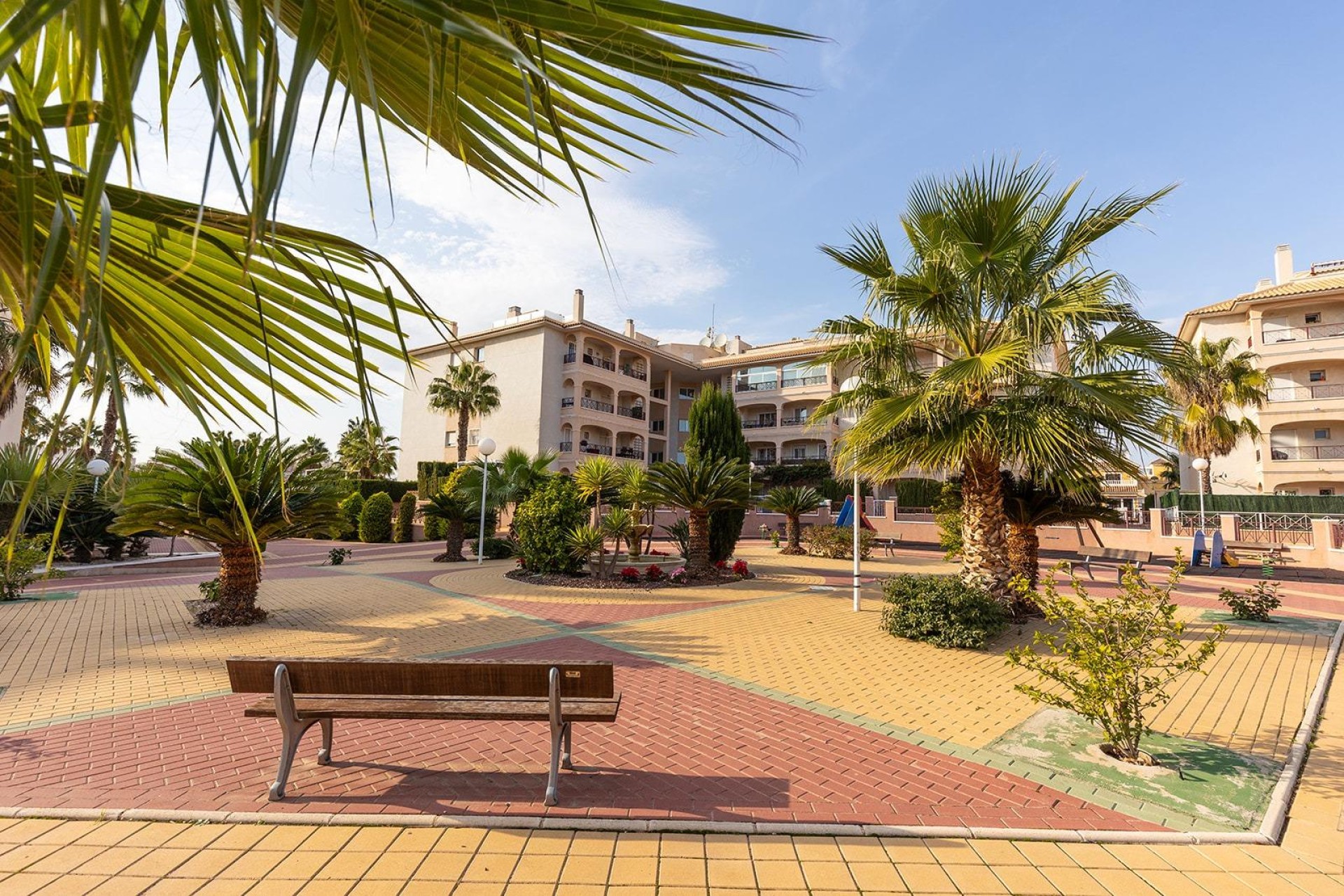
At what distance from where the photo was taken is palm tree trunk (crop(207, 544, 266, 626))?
8719 millimetres

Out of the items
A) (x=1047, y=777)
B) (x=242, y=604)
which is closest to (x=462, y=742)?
(x=1047, y=777)

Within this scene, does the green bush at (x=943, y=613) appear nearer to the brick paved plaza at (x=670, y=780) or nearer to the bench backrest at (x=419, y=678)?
the brick paved plaza at (x=670, y=780)

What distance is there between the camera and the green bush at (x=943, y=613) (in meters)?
7.96

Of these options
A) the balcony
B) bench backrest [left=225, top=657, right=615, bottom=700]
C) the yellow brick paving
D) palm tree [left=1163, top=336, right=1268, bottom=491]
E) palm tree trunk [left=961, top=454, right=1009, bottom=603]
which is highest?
the balcony

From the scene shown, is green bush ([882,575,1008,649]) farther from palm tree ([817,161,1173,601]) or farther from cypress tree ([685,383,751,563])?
→ cypress tree ([685,383,751,563])

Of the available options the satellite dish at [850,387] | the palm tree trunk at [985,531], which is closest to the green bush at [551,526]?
the satellite dish at [850,387]

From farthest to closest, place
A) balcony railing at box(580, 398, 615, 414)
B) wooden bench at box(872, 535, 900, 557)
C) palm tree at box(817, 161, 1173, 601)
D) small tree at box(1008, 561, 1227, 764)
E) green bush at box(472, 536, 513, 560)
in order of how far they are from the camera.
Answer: balcony railing at box(580, 398, 615, 414), wooden bench at box(872, 535, 900, 557), green bush at box(472, 536, 513, 560), palm tree at box(817, 161, 1173, 601), small tree at box(1008, 561, 1227, 764)

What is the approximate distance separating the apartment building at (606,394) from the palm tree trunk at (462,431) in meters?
2.67

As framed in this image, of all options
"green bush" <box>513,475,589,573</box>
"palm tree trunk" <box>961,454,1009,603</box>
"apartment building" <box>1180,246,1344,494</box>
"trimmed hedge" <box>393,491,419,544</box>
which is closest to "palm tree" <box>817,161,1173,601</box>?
"palm tree trunk" <box>961,454,1009,603</box>

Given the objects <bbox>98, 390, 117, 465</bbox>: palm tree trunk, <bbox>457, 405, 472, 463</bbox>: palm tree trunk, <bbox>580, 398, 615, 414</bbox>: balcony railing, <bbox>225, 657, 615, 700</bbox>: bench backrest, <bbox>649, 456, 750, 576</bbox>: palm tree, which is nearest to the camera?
<bbox>225, 657, 615, 700</bbox>: bench backrest

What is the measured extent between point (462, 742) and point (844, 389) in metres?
7.28

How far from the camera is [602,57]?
141 cm

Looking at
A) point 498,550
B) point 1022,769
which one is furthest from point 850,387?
point 498,550

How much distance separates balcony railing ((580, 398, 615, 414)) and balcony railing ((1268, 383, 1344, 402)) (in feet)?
113
